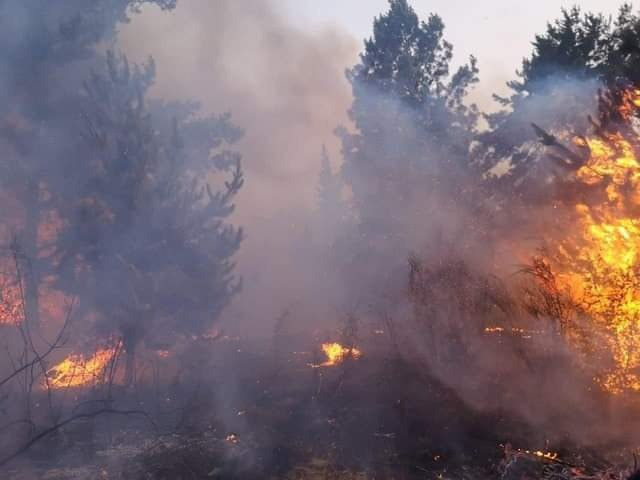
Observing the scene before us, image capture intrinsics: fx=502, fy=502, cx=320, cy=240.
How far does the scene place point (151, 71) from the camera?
53.8ft

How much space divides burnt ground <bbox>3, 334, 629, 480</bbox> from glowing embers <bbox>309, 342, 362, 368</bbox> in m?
1.05

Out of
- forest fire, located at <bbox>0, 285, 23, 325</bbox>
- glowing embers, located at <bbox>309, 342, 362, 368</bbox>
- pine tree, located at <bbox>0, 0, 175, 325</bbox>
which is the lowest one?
glowing embers, located at <bbox>309, 342, 362, 368</bbox>

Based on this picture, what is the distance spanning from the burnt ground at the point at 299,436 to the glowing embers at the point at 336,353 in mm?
1052

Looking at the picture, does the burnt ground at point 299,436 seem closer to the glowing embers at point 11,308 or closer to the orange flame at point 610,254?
the orange flame at point 610,254

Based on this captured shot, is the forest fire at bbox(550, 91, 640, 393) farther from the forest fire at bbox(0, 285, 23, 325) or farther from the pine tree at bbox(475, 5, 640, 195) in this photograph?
the forest fire at bbox(0, 285, 23, 325)

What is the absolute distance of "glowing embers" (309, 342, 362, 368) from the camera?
15.8m

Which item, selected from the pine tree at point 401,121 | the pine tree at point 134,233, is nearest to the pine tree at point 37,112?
the pine tree at point 134,233

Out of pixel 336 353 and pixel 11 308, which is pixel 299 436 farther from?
pixel 11 308

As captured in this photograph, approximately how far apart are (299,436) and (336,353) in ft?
22.2

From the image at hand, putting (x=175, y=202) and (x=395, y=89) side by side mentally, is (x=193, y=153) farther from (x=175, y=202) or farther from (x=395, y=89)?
(x=395, y=89)

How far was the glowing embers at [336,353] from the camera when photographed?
51.9ft

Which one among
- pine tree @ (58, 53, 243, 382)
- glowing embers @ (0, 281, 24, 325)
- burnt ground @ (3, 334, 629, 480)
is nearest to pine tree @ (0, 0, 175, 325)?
glowing embers @ (0, 281, 24, 325)

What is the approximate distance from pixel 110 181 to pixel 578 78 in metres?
19.8

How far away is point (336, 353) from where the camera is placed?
675 inches
